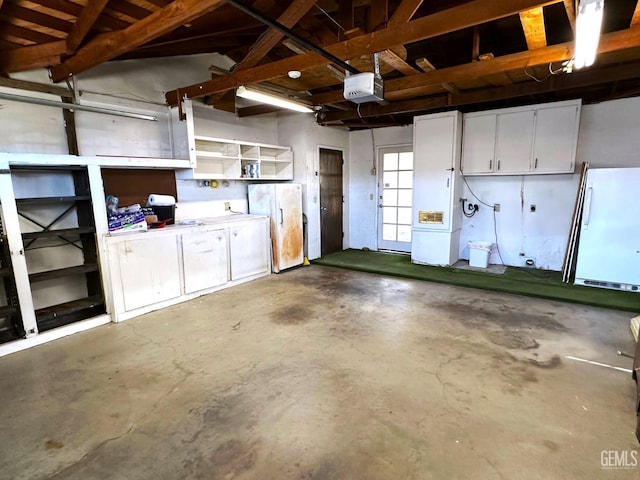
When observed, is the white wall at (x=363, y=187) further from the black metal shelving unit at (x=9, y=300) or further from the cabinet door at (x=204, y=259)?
the black metal shelving unit at (x=9, y=300)

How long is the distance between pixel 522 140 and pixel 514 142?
0.36 feet

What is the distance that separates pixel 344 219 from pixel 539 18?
4983 millimetres

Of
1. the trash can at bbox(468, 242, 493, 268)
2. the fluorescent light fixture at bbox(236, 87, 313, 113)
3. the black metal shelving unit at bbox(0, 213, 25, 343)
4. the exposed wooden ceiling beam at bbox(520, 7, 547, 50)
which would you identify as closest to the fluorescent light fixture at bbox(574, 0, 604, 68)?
the exposed wooden ceiling beam at bbox(520, 7, 547, 50)

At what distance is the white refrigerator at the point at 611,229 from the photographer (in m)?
4.16

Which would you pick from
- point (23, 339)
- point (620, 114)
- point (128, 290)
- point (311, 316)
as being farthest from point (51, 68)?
point (620, 114)

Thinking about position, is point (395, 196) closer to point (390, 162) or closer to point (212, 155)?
point (390, 162)

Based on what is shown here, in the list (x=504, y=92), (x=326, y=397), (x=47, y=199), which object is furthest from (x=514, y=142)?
(x=47, y=199)

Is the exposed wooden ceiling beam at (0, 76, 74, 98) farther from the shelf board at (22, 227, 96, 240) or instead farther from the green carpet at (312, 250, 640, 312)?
the green carpet at (312, 250, 640, 312)

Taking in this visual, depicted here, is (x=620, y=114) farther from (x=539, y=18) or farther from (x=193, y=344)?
(x=193, y=344)

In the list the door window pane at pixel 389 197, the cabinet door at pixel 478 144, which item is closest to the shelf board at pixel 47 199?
the door window pane at pixel 389 197

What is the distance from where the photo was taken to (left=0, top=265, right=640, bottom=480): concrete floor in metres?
1.86

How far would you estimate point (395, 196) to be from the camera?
6777mm

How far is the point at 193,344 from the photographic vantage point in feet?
10.6

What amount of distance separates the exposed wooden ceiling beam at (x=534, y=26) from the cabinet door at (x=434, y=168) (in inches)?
86.5
